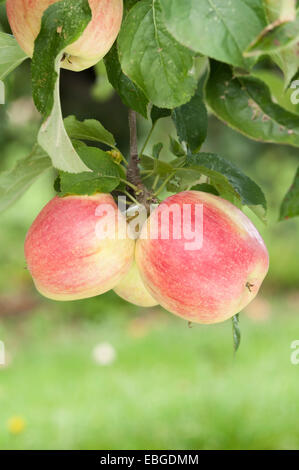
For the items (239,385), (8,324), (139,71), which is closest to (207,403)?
(239,385)

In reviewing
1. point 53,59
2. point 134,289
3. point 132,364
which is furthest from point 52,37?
point 132,364

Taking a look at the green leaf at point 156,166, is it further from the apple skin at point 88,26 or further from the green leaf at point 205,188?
the apple skin at point 88,26

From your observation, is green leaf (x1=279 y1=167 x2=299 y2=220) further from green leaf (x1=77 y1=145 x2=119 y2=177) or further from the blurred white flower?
the blurred white flower

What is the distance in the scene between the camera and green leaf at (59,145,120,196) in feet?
1.87

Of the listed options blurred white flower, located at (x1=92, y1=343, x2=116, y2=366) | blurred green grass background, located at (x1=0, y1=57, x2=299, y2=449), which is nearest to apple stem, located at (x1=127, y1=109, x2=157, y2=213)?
blurred green grass background, located at (x1=0, y1=57, x2=299, y2=449)

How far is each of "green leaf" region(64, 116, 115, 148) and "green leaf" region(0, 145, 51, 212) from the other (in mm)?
82

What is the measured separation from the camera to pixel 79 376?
2633mm

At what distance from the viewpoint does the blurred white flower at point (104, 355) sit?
2.74m

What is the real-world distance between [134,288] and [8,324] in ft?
9.06

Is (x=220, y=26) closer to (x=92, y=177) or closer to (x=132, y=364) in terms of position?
(x=92, y=177)

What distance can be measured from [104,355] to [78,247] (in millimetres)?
2247

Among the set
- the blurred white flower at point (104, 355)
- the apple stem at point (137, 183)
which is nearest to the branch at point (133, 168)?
the apple stem at point (137, 183)

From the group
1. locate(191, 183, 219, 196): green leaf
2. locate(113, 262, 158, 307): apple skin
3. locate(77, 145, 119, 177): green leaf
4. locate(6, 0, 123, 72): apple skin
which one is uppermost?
locate(6, 0, 123, 72): apple skin

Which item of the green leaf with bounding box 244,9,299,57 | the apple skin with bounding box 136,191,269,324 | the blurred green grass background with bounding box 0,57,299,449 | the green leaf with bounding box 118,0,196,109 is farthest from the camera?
the blurred green grass background with bounding box 0,57,299,449
